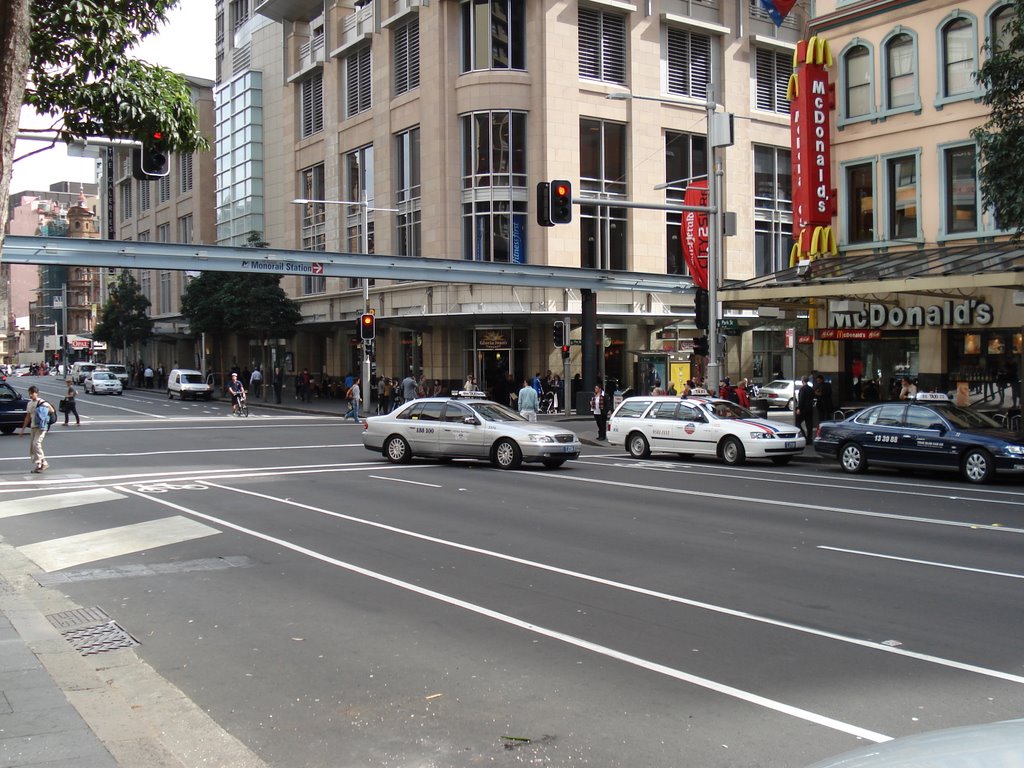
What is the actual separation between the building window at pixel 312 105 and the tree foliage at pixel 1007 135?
41.3m

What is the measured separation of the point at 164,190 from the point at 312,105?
30393 millimetres

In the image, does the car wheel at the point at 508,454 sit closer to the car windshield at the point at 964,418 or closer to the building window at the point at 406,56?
the car windshield at the point at 964,418

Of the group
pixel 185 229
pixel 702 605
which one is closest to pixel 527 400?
pixel 702 605

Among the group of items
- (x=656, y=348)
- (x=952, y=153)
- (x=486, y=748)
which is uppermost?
(x=952, y=153)

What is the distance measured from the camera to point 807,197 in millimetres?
27156

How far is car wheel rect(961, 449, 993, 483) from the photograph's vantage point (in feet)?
57.7

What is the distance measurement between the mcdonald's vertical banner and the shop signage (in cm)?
198

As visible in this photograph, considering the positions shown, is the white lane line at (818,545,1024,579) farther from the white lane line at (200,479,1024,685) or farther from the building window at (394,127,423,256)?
the building window at (394,127,423,256)

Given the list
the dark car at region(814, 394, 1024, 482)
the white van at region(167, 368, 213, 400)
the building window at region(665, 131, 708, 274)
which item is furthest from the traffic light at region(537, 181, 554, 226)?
the white van at region(167, 368, 213, 400)

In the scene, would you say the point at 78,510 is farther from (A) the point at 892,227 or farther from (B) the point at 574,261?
(B) the point at 574,261

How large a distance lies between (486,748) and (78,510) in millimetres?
10979

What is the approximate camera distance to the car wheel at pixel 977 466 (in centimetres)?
1758

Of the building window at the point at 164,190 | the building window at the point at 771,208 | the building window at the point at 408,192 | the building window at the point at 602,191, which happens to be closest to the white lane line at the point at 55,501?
the building window at the point at 602,191

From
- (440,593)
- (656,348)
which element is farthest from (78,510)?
(656,348)
